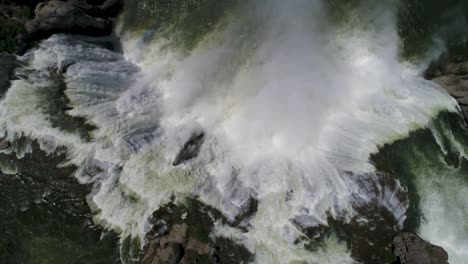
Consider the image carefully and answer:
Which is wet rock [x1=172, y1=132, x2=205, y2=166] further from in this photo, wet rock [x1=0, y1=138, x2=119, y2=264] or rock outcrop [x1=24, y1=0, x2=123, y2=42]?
A: rock outcrop [x1=24, y1=0, x2=123, y2=42]

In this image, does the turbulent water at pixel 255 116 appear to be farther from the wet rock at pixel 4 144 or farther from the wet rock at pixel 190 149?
the wet rock at pixel 4 144

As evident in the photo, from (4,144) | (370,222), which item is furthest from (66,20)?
(370,222)

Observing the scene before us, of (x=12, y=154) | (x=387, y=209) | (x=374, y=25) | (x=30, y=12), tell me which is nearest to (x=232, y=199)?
(x=387, y=209)

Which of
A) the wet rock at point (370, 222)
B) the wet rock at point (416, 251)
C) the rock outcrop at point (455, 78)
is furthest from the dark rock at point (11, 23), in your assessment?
the rock outcrop at point (455, 78)

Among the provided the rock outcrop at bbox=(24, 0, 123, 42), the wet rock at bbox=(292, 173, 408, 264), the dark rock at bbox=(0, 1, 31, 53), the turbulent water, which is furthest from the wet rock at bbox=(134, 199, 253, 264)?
the dark rock at bbox=(0, 1, 31, 53)

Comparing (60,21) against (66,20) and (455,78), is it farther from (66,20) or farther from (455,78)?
(455,78)

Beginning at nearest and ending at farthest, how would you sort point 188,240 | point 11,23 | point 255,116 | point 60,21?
point 188,240
point 255,116
point 60,21
point 11,23

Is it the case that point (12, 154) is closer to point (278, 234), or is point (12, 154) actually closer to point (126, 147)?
point (126, 147)
